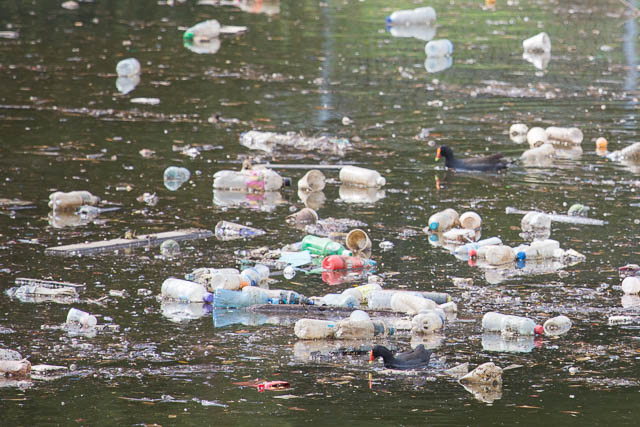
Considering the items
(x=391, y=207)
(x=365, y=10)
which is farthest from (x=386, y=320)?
(x=365, y=10)

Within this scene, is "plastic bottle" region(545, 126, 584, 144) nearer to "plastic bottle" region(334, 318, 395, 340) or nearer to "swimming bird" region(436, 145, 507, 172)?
"swimming bird" region(436, 145, 507, 172)

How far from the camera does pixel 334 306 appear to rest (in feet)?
28.8

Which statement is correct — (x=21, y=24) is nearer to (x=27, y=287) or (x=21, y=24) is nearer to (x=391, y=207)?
(x=391, y=207)

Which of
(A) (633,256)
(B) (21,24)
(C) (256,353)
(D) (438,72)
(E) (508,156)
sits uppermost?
(B) (21,24)

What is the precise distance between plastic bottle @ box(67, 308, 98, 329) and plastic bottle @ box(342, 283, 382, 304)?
6.42ft

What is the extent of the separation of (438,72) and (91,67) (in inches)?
254

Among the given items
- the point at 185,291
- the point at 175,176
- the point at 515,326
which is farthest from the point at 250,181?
the point at 515,326

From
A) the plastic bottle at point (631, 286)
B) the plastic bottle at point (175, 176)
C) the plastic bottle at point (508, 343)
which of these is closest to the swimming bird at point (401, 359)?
the plastic bottle at point (508, 343)

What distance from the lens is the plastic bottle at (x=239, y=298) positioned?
29.5 feet

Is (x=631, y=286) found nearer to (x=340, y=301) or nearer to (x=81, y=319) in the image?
(x=340, y=301)

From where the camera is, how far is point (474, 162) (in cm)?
1407

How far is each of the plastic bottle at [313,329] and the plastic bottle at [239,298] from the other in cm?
83

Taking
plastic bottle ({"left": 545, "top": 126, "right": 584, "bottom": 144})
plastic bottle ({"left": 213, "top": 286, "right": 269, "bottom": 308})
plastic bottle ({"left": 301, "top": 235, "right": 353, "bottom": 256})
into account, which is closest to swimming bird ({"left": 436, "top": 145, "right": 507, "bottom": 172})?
plastic bottle ({"left": 545, "top": 126, "right": 584, "bottom": 144})

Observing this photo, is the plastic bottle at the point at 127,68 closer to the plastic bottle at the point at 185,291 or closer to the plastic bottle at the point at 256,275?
the plastic bottle at the point at 256,275
